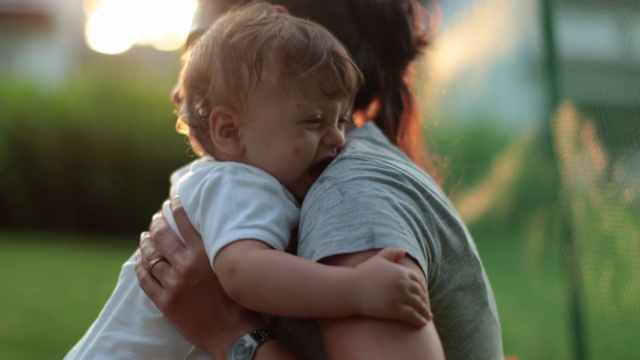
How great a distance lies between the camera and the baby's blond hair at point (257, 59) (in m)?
1.43

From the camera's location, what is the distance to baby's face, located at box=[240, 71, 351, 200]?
1.44 m

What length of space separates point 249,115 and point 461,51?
5.42 ft

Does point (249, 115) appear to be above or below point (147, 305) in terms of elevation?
above

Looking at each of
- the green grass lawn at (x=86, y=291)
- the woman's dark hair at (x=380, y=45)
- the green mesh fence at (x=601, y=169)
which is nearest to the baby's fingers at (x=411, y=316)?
the woman's dark hair at (x=380, y=45)

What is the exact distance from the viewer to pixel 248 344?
140 cm

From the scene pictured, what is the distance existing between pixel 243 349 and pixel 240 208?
10.3 inches

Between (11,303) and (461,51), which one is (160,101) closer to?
(11,303)

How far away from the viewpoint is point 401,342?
3.83ft

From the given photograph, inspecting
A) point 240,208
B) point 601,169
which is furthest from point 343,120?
point 601,169

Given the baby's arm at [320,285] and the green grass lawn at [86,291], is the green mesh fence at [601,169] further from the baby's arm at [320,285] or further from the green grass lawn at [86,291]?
the baby's arm at [320,285]

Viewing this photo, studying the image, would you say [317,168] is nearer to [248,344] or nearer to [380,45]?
[248,344]

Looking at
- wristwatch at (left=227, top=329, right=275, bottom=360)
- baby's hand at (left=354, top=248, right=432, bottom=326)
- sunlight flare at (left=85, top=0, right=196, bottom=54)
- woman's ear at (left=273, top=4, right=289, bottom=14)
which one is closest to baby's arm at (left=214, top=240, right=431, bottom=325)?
baby's hand at (left=354, top=248, right=432, bottom=326)

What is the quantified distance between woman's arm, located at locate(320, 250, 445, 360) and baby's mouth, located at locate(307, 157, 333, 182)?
306 millimetres

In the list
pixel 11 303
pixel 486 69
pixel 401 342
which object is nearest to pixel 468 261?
pixel 401 342
